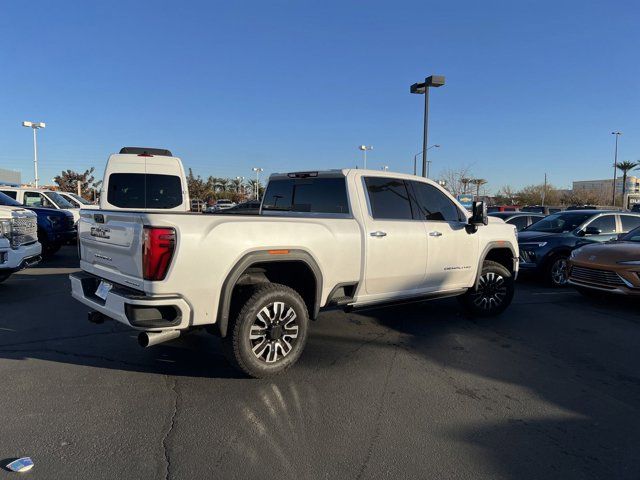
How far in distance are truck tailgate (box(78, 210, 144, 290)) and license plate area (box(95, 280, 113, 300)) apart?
63mm

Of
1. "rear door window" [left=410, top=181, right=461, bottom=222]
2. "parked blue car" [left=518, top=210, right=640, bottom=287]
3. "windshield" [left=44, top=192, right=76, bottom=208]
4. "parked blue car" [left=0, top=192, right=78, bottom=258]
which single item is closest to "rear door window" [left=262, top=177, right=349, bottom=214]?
"rear door window" [left=410, top=181, right=461, bottom=222]

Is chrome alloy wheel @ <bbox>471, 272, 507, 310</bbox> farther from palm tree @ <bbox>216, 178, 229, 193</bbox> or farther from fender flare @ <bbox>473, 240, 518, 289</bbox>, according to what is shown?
palm tree @ <bbox>216, 178, 229, 193</bbox>

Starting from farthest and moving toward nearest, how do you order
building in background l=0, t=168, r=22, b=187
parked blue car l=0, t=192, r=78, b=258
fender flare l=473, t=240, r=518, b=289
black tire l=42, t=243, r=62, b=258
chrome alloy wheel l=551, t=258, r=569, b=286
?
1. building in background l=0, t=168, r=22, b=187
2. black tire l=42, t=243, r=62, b=258
3. parked blue car l=0, t=192, r=78, b=258
4. chrome alloy wheel l=551, t=258, r=569, b=286
5. fender flare l=473, t=240, r=518, b=289

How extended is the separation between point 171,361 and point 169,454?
176 centimetres

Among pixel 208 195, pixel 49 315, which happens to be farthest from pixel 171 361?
pixel 208 195

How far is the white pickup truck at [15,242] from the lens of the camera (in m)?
7.13

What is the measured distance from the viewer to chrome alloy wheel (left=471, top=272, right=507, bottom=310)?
645cm

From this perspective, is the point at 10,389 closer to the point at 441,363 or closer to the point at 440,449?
the point at 440,449

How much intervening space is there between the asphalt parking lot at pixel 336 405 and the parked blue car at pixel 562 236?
3.64 meters

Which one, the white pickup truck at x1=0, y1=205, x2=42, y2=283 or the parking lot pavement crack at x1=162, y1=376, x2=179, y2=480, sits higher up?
the white pickup truck at x1=0, y1=205, x2=42, y2=283

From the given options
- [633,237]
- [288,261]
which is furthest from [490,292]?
[633,237]

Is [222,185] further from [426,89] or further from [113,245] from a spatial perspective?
[113,245]

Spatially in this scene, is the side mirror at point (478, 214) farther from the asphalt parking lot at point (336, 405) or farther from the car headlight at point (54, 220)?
the car headlight at point (54, 220)

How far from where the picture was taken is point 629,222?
10.6 m
